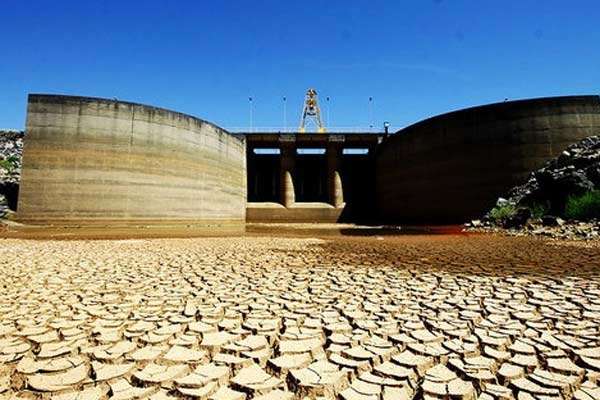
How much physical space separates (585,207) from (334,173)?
19869mm

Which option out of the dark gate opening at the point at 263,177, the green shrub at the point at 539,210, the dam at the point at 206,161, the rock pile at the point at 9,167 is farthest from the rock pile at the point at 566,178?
the rock pile at the point at 9,167

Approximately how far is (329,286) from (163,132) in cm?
2152

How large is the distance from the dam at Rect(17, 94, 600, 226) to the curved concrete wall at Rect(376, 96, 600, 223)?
6 cm

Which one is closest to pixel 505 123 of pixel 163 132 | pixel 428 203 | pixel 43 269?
pixel 428 203

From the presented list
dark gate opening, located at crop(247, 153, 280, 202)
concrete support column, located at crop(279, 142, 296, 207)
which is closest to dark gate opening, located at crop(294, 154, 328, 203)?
dark gate opening, located at crop(247, 153, 280, 202)

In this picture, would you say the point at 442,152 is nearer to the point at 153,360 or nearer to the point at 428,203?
the point at 428,203

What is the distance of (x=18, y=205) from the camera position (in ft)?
63.2

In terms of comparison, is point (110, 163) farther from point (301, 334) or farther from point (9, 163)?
point (301, 334)

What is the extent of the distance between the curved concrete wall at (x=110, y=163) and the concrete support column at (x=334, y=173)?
36.1ft

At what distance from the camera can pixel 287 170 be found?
3158 centimetres

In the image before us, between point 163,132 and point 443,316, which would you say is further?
point 163,132

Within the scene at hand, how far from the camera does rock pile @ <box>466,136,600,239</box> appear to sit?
1337 cm

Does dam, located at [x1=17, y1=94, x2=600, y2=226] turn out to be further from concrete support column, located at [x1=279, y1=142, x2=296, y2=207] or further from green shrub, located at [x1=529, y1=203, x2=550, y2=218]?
green shrub, located at [x1=529, y1=203, x2=550, y2=218]

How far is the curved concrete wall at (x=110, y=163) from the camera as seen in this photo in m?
19.7
